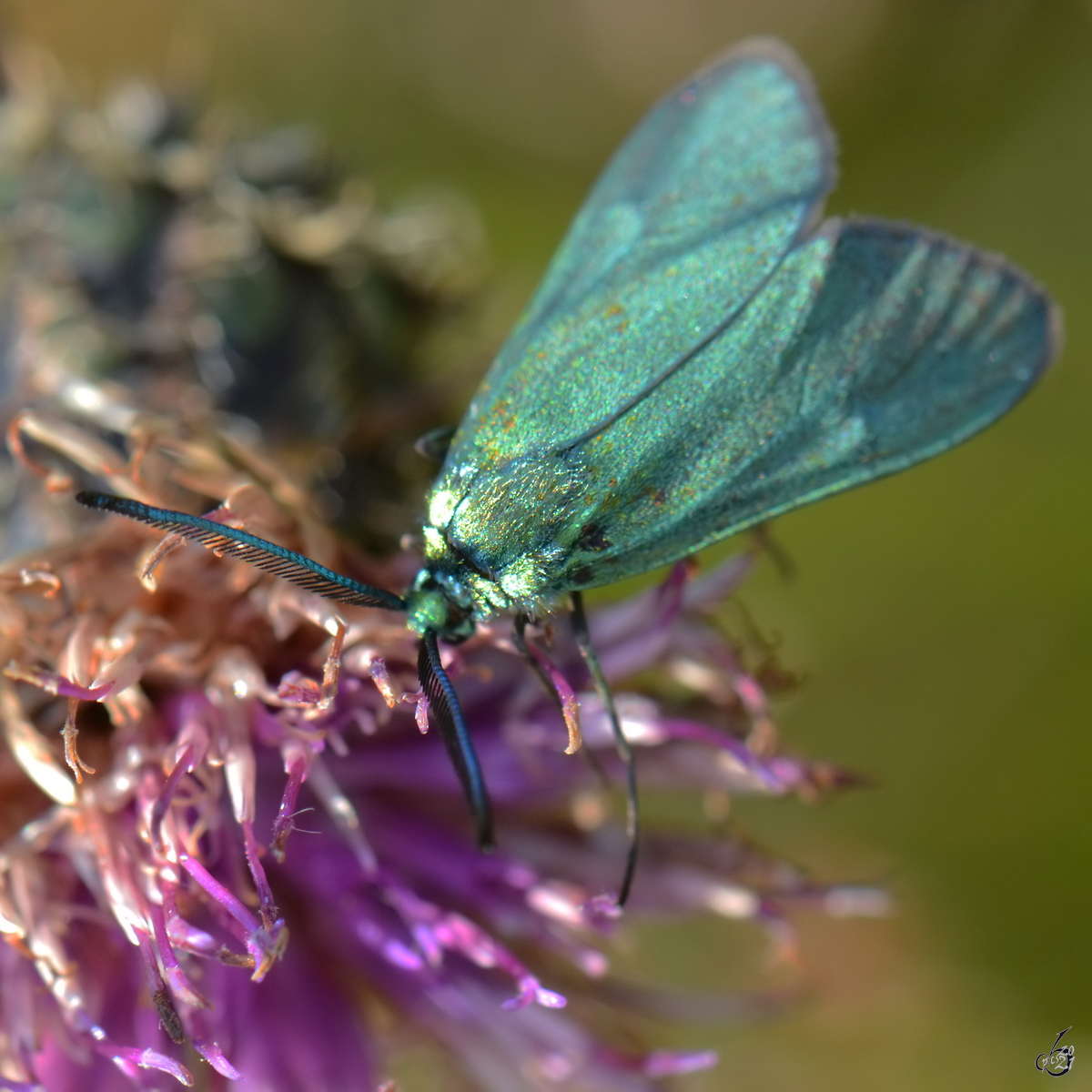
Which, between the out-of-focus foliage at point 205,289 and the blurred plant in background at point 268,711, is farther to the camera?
the out-of-focus foliage at point 205,289

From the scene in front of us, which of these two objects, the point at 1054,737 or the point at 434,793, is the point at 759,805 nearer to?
the point at 1054,737

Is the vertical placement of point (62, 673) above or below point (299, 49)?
below

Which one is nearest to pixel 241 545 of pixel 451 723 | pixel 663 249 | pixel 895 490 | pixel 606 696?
pixel 451 723

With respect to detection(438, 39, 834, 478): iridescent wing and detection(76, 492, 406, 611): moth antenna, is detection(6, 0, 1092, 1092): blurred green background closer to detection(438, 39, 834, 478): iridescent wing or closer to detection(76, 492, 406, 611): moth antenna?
detection(438, 39, 834, 478): iridescent wing

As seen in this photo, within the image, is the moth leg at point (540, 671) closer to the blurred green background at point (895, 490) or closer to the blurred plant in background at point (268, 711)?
the blurred plant in background at point (268, 711)

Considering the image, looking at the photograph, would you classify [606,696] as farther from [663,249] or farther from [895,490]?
[895,490]

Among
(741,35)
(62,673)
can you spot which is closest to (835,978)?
(62,673)

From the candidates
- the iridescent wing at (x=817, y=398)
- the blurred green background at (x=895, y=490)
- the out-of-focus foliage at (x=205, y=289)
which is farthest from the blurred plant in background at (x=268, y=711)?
the blurred green background at (x=895, y=490)

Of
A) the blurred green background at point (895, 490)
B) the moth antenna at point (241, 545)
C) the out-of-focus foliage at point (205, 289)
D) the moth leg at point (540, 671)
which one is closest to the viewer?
the moth antenna at point (241, 545)

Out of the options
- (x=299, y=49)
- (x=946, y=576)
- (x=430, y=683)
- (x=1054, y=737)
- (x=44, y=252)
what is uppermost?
(x=299, y=49)
